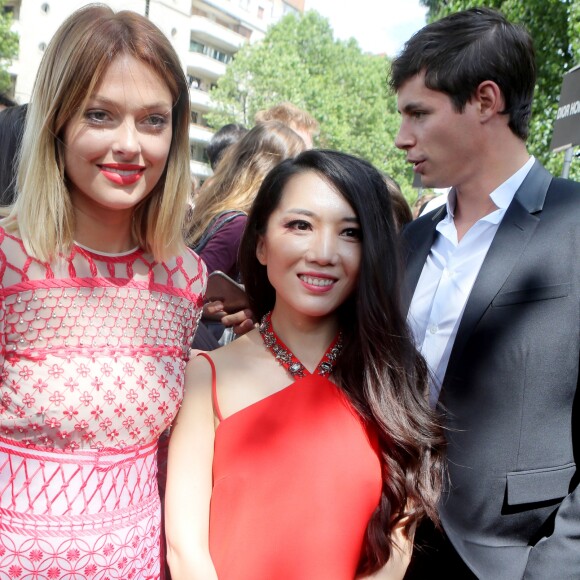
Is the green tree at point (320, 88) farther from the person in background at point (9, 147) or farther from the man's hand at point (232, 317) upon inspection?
the man's hand at point (232, 317)

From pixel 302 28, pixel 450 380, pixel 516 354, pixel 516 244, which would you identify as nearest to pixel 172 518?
pixel 450 380

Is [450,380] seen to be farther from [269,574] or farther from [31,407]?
[31,407]

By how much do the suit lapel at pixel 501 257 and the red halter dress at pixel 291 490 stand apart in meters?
0.53

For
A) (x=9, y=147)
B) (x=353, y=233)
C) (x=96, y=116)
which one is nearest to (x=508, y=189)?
(x=353, y=233)

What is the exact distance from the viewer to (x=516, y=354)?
199 centimetres

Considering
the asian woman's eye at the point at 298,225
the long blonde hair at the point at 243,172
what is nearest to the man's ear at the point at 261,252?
the asian woman's eye at the point at 298,225

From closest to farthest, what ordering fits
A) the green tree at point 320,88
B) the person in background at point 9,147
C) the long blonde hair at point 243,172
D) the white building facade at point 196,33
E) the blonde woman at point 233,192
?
1. the person in background at point 9,147
2. the blonde woman at point 233,192
3. the long blonde hair at point 243,172
4. the white building facade at point 196,33
5. the green tree at point 320,88

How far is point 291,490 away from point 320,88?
1369 inches

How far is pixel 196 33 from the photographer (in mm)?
45156

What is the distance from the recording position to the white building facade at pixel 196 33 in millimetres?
33219

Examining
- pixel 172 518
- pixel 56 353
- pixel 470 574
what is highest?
pixel 56 353

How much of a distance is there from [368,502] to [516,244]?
95 centimetres

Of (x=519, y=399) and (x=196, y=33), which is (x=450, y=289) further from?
(x=196, y=33)

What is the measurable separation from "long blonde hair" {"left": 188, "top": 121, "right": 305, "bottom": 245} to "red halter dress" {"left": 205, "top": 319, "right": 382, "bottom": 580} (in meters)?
1.71
